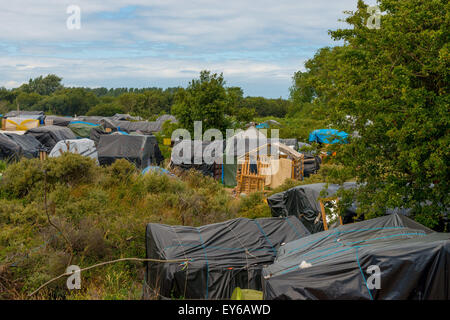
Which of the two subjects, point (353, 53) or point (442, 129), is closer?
point (442, 129)

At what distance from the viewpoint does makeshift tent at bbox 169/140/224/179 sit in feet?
71.8

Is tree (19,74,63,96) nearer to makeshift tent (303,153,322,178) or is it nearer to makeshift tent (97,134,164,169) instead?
makeshift tent (97,134,164,169)

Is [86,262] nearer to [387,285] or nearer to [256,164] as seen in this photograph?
[387,285]

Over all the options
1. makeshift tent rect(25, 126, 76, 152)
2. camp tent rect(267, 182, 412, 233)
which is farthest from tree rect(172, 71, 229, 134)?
camp tent rect(267, 182, 412, 233)

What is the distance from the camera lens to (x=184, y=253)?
311 inches

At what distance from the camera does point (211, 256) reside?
26.5 feet

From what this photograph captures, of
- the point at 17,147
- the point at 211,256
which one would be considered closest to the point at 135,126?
the point at 17,147

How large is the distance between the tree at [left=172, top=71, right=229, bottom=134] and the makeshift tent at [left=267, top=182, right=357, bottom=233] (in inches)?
521

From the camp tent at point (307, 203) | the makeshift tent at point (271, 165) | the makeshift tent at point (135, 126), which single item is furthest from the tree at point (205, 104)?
the makeshift tent at point (135, 126)

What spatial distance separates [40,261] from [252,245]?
4.61 meters

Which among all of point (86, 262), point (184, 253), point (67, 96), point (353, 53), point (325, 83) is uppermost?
point (67, 96)

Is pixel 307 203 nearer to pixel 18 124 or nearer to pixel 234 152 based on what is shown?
pixel 234 152

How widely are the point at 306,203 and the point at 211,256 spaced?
518cm

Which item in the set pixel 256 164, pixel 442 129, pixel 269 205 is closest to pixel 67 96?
pixel 256 164
